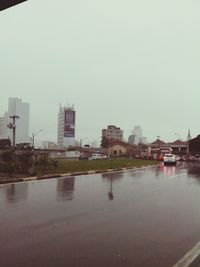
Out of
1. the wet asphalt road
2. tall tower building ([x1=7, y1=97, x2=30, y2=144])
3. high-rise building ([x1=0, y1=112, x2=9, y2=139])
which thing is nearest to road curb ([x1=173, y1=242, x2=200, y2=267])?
the wet asphalt road

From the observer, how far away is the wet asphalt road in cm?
819

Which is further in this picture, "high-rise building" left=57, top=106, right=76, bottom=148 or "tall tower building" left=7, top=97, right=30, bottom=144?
"high-rise building" left=57, top=106, right=76, bottom=148

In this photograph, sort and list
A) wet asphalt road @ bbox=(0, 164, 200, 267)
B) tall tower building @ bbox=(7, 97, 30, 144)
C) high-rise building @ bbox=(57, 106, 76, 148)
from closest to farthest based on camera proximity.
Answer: wet asphalt road @ bbox=(0, 164, 200, 267)
tall tower building @ bbox=(7, 97, 30, 144)
high-rise building @ bbox=(57, 106, 76, 148)

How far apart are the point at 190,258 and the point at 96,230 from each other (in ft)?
10.4

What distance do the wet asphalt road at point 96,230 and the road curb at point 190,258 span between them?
0.18m

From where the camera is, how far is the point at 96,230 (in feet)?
35.5

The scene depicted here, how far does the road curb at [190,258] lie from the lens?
302 inches

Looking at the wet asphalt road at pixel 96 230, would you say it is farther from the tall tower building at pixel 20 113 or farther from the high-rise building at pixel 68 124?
the high-rise building at pixel 68 124

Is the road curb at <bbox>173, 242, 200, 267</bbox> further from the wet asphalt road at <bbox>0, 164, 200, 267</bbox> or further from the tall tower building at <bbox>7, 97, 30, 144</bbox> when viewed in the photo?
the tall tower building at <bbox>7, 97, 30, 144</bbox>

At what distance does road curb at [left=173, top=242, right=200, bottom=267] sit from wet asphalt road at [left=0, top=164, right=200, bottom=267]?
18 cm

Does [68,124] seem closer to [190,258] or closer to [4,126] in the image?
[4,126]

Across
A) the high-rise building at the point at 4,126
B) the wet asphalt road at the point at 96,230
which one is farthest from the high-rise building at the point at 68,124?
the wet asphalt road at the point at 96,230

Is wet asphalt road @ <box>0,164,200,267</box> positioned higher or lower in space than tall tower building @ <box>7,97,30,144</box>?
lower

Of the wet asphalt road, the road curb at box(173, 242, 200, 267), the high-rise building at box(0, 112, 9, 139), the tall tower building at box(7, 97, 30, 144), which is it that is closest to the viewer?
the road curb at box(173, 242, 200, 267)
